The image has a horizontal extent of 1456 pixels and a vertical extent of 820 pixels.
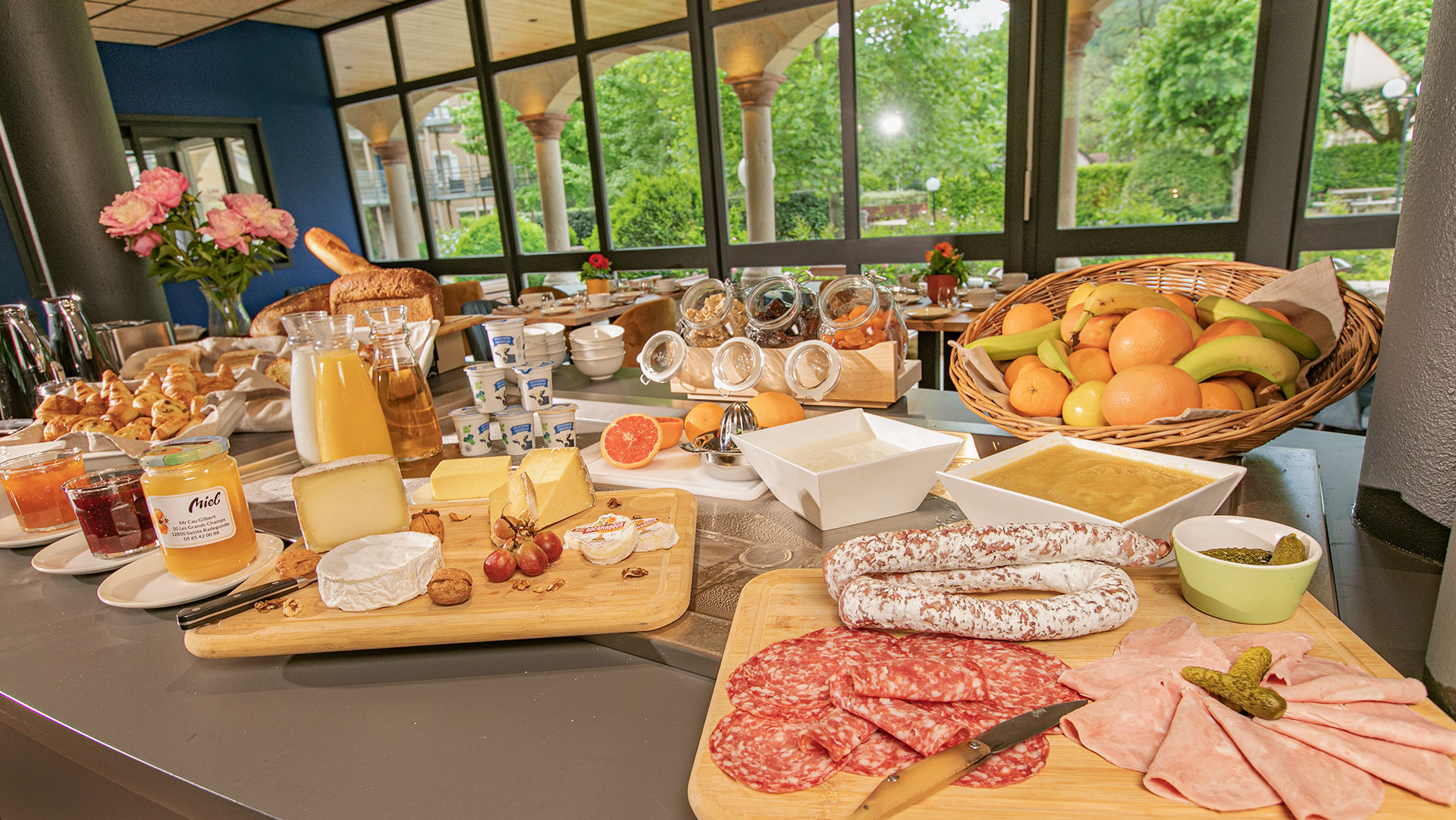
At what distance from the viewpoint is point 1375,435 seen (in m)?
1.09

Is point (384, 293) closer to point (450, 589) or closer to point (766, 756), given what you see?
point (450, 589)

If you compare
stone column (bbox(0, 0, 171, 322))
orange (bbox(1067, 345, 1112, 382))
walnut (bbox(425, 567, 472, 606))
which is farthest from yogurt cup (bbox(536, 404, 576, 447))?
stone column (bbox(0, 0, 171, 322))

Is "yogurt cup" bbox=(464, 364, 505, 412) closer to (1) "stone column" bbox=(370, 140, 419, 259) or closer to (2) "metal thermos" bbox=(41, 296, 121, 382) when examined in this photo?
(2) "metal thermos" bbox=(41, 296, 121, 382)

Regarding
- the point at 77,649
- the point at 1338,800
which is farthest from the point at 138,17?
the point at 1338,800

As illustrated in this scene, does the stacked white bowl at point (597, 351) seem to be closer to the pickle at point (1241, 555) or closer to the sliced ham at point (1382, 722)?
the pickle at point (1241, 555)

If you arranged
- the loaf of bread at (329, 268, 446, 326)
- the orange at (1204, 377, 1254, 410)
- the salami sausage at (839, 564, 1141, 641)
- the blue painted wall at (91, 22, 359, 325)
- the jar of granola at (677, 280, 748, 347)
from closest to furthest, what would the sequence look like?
the salami sausage at (839, 564, 1141, 641)
the orange at (1204, 377, 1254, 410)
the jar of granola at (677, 280, 748, 347)
the loaf of bread at (329, 268, 446, 326)
the blue painted wall at (91, 22, 359, 325)

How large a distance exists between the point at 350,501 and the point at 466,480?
0.25 metres

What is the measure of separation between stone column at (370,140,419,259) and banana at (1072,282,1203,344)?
8262mm

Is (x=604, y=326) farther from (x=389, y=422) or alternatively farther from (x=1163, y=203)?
(x=1163, y=203)

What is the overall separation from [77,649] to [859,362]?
150 centimetres

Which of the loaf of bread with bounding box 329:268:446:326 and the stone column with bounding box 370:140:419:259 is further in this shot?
the stone column with bounding box 370:140:419:259

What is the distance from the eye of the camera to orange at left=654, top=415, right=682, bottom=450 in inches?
62.0

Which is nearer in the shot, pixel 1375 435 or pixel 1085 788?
pixel 1085 788

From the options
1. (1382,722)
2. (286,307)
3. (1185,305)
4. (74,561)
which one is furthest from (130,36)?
(1382,722)
